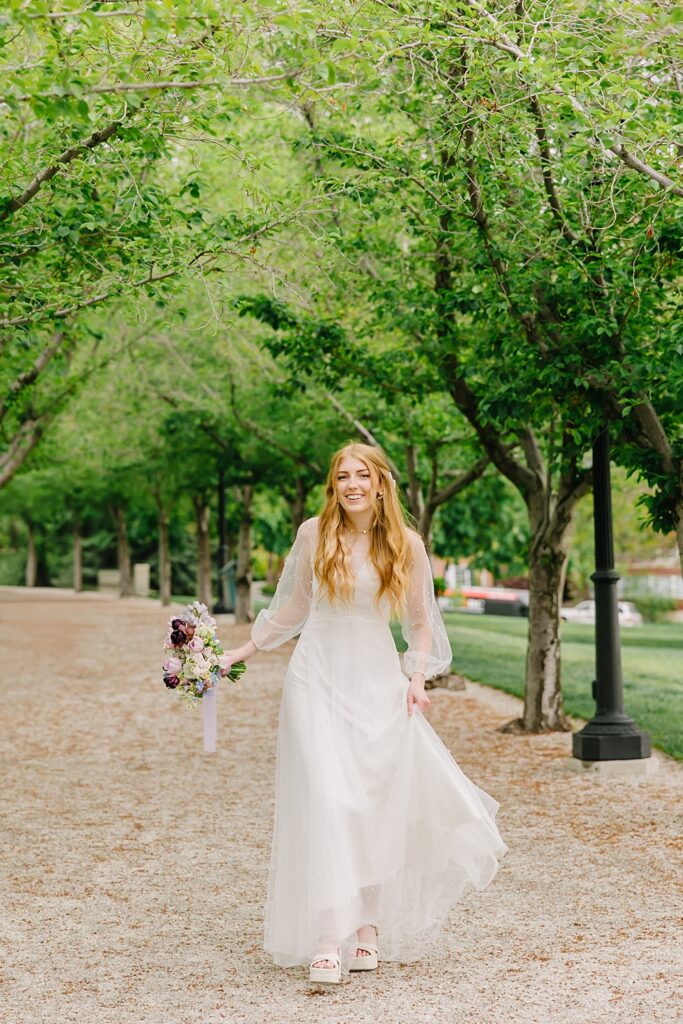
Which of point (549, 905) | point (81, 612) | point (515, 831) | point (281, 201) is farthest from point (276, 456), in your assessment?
point (549, 905)

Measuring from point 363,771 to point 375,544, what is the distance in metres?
0.97

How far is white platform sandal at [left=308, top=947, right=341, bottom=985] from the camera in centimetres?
509

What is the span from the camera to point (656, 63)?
7.89 metres

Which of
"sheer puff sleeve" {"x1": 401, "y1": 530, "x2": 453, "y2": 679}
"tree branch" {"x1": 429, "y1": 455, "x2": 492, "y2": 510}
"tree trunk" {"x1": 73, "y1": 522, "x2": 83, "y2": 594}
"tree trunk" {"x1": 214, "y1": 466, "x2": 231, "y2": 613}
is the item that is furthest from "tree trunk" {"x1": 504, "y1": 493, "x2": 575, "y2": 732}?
"tree trunk" {"x1": 73, "y1": 522, "x2": 83, "y2": 594}

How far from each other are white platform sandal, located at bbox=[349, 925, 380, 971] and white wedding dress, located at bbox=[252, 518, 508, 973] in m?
0.05

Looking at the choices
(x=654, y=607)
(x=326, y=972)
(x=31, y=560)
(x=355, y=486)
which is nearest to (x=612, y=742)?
(x=355, y=486)

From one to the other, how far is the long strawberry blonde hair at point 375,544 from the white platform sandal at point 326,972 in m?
1.44

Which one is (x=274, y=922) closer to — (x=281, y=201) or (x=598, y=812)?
(x=598, y=812)

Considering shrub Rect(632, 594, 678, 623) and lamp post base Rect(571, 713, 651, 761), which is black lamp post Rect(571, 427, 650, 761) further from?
shrub Rect(632, 594, 678, 623)

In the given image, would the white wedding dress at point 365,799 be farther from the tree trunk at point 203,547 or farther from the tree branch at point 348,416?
the tree trunk at point 203,547

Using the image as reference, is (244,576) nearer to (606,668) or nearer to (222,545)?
(222,545)

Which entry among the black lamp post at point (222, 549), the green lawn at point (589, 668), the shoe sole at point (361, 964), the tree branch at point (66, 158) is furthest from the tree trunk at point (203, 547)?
the shoe sole at point (361, 964)

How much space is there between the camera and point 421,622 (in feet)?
18.9

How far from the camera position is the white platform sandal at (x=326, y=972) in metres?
5.09
